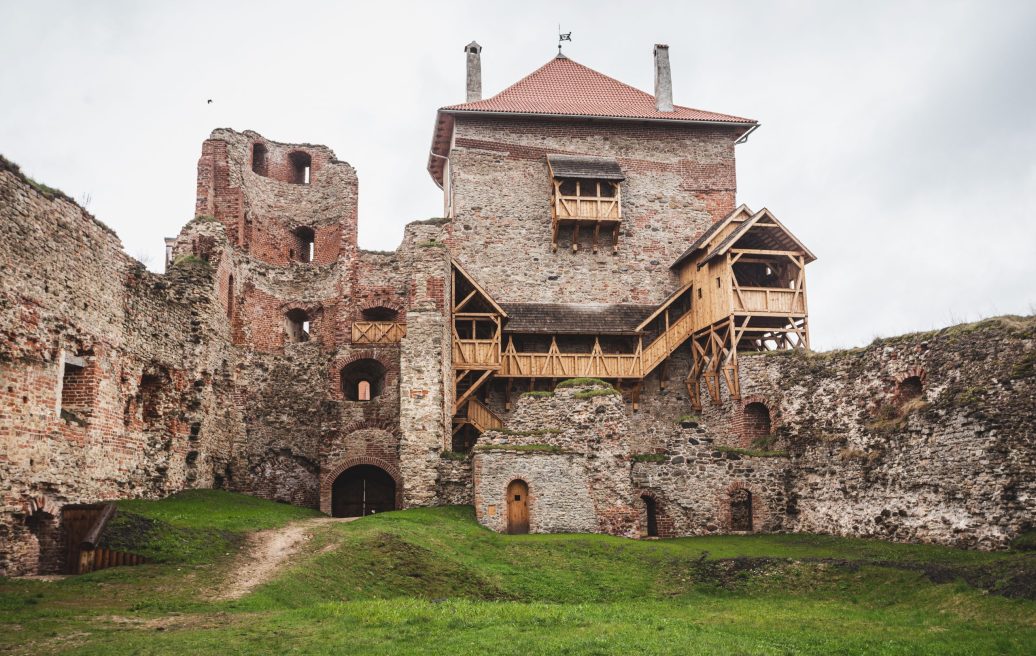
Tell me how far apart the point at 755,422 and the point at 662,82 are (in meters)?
16.3

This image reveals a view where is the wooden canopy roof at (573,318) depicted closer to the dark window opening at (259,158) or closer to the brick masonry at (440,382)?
the brick masonry at (440,382)

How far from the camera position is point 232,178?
29.8 metres

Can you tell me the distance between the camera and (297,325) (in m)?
31.1

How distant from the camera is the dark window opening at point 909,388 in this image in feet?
70.1

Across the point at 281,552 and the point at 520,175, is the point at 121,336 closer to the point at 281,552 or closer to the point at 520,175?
the point at 281,552

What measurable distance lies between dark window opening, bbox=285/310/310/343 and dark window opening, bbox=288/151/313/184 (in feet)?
17.6

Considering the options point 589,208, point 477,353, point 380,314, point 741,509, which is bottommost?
point 741,509

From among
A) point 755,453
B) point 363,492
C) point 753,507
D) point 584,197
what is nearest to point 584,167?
point 584,197

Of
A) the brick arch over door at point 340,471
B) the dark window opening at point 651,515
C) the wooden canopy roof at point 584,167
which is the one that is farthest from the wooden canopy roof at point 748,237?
the brick arch over door at point 340,471

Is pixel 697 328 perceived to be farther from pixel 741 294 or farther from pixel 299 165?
pixel 299 165

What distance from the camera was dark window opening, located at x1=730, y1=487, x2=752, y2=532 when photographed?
24047 millimetres

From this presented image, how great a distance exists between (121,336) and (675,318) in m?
20.4

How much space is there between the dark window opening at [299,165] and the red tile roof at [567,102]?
5.51 m

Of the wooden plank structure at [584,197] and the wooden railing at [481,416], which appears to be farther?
the wooden plank structure at [584,197]
